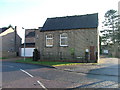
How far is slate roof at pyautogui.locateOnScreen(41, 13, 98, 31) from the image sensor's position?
949 inches

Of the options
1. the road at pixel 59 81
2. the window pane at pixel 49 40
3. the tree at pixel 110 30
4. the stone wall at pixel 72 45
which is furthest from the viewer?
the tree at pixel 110 30

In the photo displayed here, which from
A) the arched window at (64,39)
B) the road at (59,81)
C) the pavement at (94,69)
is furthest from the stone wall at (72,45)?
the road at (59,81)

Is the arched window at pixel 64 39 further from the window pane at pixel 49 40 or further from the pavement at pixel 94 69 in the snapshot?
the pavement at pixel 94 69

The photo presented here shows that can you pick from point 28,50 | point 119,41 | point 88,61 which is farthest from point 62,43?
point 119,41

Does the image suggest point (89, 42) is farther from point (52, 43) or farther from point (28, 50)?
point (28, 50)

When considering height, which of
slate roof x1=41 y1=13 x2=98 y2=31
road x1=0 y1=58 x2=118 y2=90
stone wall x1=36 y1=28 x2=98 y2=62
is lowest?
road x1=0 y1=58 x2=118 y2=90

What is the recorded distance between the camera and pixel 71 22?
26203 mm

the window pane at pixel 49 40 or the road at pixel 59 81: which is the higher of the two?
the window pane at pixel 49 40

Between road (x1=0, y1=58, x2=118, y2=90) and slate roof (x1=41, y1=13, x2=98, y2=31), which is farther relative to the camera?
slate roof (x1=41, y1=13, x2=98, y2=31)

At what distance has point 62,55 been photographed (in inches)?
976

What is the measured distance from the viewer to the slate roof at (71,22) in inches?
949

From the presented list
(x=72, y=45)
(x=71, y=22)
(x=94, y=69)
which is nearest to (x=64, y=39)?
(x=72, y=45)

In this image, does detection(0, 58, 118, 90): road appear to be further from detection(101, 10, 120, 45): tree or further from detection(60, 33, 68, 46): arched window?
detection(101, 10, 120, 45): tree

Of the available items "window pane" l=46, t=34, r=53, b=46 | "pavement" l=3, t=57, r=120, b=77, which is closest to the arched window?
"window pane" l=46, t=34, r=53, b=46
